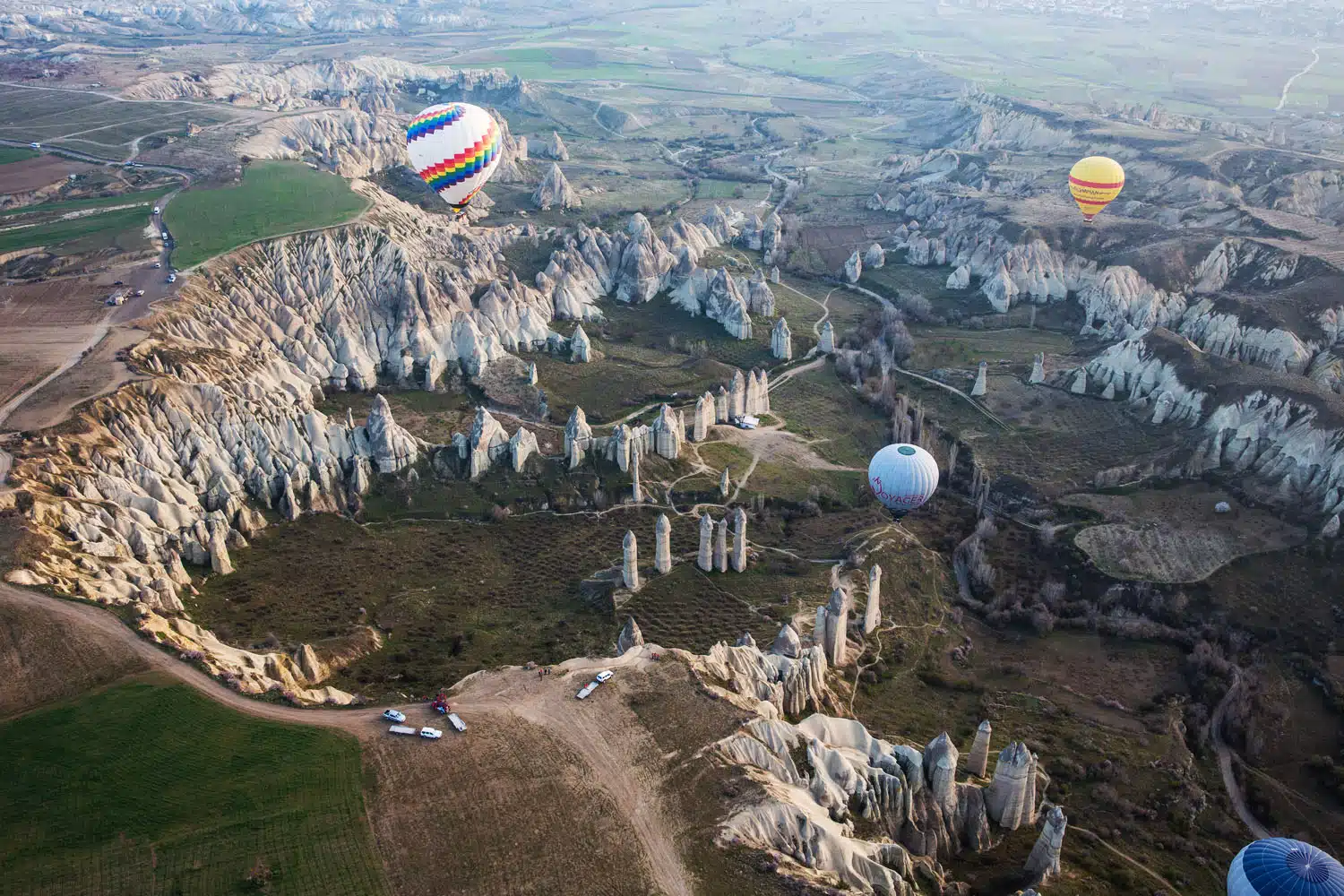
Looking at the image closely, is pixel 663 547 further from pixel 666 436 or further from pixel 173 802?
pixel 173 802

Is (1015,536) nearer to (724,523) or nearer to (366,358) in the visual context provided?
(724,523)

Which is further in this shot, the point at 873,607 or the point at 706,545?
the point at 706,545

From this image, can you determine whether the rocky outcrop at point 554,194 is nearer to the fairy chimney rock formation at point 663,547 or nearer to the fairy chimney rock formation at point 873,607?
the fairy chimney rock formation at point 663,547

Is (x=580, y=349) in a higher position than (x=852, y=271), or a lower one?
higher

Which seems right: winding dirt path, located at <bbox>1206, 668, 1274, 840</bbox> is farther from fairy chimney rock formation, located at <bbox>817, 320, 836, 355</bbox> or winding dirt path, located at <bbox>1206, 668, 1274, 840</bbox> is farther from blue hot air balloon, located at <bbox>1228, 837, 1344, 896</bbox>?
fairy chimney rock formation, located at <bbox>817, 320, 836, 355</bbox>

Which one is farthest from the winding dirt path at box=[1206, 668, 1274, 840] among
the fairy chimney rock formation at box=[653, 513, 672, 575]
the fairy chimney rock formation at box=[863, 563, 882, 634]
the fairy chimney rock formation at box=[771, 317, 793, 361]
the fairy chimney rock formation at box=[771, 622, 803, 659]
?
the fairy chimney rock formation at box=[771, 317, 793, 361]

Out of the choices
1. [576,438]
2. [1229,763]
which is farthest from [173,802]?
[1229,763]

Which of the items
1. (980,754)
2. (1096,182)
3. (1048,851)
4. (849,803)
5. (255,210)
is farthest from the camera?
(1096,182)
